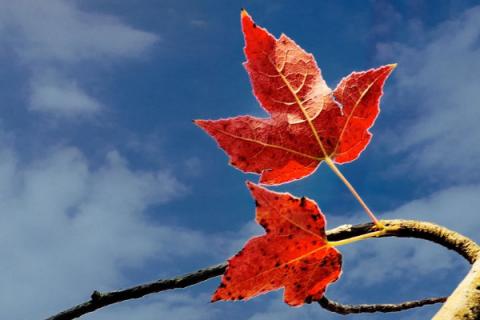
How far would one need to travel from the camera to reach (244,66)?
60cm

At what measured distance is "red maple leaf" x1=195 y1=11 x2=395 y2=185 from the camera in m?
0.61

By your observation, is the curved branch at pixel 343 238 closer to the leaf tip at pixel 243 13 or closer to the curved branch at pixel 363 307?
the curved branch at pixel 363 307

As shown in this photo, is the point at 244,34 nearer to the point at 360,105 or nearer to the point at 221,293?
the point at 360,105

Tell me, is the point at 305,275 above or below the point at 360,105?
below

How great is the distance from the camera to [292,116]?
0.64 meters

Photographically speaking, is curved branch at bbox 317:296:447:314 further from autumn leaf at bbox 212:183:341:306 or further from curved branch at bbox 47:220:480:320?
autumn leaf at bbox 212:183:341:306

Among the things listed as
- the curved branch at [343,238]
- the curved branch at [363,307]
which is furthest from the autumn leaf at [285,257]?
the curved branch at [363,307]

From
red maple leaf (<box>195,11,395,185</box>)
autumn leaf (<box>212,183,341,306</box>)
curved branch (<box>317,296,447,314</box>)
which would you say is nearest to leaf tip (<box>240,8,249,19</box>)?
red maple leaf (<box>195,11,395,185</box>)

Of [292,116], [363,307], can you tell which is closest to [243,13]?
[292,116]

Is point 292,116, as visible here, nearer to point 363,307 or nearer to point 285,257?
point 285,257

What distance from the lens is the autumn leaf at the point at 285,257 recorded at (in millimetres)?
552

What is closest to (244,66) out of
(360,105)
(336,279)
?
(360,105)

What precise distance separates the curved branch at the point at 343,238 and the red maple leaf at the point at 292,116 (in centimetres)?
9

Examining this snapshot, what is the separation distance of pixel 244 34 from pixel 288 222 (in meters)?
0.20
